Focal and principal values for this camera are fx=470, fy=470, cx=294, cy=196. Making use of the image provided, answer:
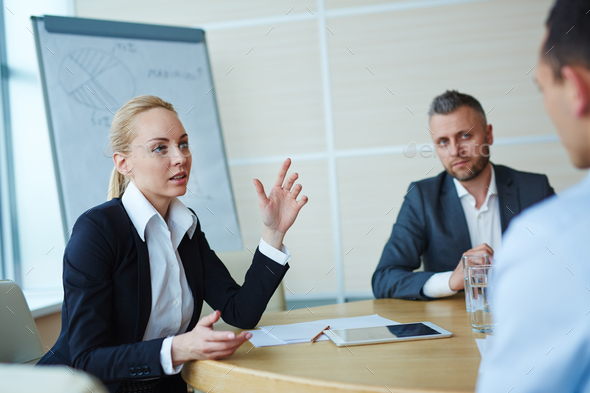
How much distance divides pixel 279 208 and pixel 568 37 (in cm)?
104

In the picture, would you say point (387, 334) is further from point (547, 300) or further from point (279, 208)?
point (547, 300)

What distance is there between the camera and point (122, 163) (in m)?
1.58

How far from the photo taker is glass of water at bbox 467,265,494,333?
3.87 ft

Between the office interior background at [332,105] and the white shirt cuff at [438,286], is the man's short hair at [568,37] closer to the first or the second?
the white shirt cuff at [438,286]

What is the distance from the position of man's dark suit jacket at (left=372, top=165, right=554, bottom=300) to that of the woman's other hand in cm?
85

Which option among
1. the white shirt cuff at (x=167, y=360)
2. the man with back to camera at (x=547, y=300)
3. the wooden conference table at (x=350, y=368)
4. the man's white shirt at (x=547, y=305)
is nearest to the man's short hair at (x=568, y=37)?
the man with back to camera at (x=547, y=300)

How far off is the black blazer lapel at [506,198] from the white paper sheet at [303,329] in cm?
91

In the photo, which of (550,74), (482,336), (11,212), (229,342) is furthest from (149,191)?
(11,212)

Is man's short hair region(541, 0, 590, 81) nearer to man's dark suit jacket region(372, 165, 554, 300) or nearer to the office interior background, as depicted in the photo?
man's dark suit jacket region(372, 165, 554, 300)

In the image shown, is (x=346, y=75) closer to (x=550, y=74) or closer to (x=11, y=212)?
(x=11, y=212)

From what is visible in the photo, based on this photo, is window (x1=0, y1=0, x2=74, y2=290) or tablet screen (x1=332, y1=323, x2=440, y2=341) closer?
tablet screen (x1=332, y1=323, x2=440, y2=341)

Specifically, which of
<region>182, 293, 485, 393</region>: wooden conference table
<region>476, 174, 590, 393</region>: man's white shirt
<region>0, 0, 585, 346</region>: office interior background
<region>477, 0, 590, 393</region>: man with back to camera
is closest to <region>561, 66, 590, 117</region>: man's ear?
<region>477, 0, 590, 393</region>: man with back to camera

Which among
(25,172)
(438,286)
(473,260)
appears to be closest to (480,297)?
(473,260)

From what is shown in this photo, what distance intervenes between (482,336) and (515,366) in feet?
2.11
